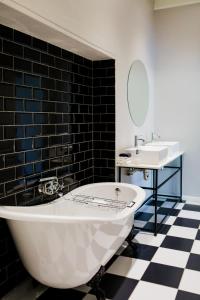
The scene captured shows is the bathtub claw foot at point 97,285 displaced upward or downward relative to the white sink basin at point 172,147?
downward

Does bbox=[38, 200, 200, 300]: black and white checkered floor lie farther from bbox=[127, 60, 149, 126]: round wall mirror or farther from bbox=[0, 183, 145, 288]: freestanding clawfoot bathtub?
bbox=[127, 60, 149, 126]: round wall mirror

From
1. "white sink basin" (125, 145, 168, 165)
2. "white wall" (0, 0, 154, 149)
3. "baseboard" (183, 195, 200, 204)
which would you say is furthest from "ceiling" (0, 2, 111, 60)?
"baseboard" (183, 195, 200, 204)

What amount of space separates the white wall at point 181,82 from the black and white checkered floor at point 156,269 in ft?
3.59

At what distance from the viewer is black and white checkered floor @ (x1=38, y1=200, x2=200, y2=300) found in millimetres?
2240

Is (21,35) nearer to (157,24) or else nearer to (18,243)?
(18,243)

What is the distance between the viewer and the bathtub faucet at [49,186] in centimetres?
253

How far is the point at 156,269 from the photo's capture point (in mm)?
2607

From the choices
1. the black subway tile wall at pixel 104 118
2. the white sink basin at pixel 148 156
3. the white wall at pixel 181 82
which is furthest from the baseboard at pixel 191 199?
the black subway tile wall at pixel 104 118

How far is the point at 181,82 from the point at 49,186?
2702mm

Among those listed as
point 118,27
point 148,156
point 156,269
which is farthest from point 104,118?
point 156,269

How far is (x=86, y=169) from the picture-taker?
3.30 meters

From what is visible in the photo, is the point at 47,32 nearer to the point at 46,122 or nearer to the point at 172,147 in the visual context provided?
the point at 46,122

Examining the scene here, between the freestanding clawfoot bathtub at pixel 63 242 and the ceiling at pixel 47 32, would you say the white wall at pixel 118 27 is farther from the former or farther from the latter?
the freestanding clawfoot bathtub at pixel 63 242

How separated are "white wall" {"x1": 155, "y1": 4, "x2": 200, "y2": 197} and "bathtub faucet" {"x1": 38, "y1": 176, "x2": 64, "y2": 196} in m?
2.37
